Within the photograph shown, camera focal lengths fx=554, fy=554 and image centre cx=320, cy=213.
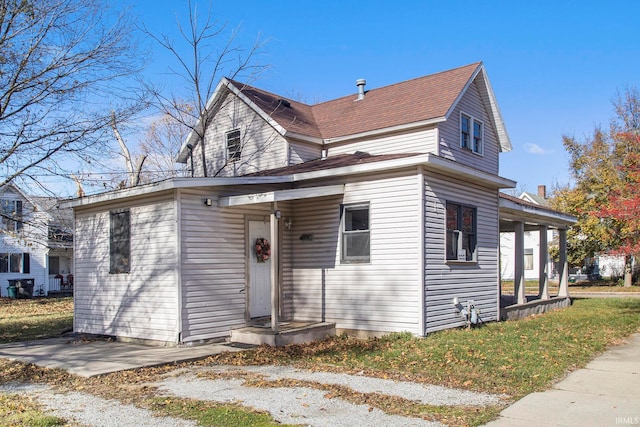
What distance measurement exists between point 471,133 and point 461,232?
4.07 meters

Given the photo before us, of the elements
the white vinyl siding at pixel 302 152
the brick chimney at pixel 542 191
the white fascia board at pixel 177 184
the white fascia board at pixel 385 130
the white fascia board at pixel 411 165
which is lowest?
the white fascia board at pixel 177 184

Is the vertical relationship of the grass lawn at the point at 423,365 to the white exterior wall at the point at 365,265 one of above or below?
below

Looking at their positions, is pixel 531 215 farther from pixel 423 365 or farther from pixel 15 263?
pixel 15 263

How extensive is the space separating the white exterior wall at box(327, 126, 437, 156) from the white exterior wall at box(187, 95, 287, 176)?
5.93 feet

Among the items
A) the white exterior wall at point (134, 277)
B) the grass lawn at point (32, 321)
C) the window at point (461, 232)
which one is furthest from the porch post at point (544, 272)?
the grass lawn at point (32, 321)

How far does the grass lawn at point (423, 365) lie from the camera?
20.8ft

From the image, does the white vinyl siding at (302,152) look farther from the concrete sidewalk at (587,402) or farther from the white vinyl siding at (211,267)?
the concrete sidewalk at (587,402)

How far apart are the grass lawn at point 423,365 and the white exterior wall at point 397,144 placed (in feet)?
15.5

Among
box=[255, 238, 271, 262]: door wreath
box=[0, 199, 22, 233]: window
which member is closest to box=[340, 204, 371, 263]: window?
box=[255, 238, 271, 262]: door wreath

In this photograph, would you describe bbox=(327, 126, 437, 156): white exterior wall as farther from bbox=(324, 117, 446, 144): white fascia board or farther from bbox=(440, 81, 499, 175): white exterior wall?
bbox=(440, 81, 499, 175): white exterior wall

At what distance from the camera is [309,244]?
12.8m

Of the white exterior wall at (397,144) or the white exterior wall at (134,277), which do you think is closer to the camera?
the white exterior wall at (134,277)

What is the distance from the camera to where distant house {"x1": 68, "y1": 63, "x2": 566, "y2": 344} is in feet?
36.2

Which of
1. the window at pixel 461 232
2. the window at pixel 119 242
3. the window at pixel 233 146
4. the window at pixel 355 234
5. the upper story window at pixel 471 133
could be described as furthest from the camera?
Answer: the window at pixel 233 146
